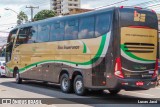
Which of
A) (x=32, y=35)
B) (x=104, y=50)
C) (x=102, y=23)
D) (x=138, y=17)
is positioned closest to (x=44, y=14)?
(x=32, y=35)

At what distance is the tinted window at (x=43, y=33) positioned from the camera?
20.2 m

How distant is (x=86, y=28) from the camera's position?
16578 millimetres

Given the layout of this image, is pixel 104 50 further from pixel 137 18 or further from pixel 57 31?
pixel 57 31

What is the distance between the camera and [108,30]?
49.1 ft

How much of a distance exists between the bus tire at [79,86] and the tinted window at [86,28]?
1.83m

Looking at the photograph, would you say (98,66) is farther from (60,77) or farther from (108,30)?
(60,77)

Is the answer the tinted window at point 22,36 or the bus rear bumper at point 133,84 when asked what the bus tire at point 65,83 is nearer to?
the bus rear bumper at point 133,84

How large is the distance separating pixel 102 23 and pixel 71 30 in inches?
104

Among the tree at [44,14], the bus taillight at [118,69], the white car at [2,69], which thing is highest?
the tree at [44,14]

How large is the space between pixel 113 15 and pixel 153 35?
74.1 inches

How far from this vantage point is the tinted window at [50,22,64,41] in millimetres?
18656

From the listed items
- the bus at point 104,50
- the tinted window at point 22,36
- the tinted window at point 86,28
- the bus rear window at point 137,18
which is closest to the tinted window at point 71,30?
the bus at point 104,50

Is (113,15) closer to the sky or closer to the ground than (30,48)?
closer to the sky

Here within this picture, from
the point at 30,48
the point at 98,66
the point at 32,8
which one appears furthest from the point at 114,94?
the point at 32,8
